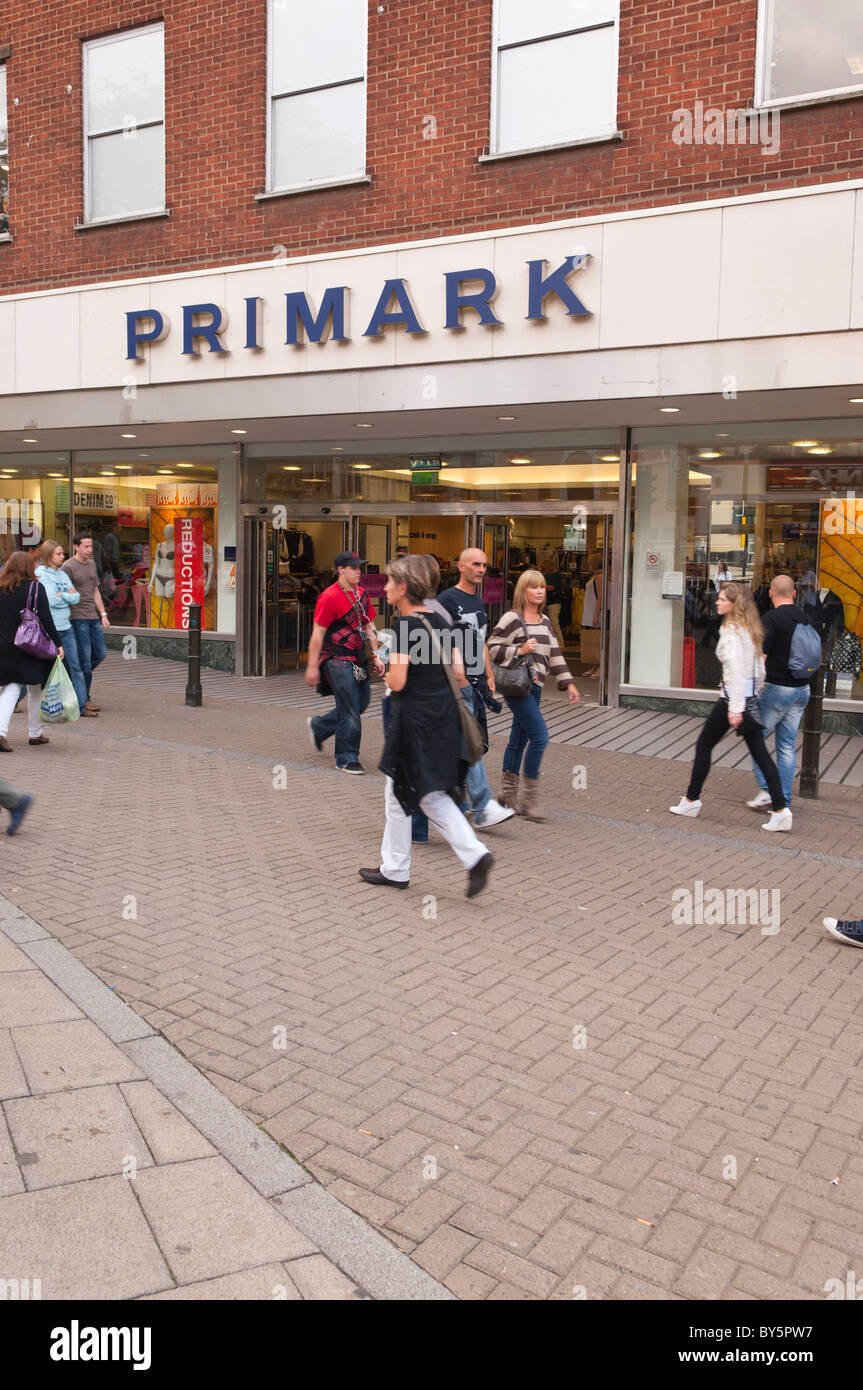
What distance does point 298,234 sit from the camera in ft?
41.5

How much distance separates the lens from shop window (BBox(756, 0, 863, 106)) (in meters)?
9.77

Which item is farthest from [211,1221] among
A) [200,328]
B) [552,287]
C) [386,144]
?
[200,328]

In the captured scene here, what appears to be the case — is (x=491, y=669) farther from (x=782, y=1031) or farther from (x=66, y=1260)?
(x=66, y=1260)

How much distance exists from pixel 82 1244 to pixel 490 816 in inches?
190

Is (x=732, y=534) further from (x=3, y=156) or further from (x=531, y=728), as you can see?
(x=3, y=156)

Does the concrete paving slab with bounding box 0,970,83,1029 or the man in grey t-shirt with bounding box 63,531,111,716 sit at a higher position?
the man in grey t-shirt with bounding box 63,531,111,716

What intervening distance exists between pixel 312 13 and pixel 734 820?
34.5 feet

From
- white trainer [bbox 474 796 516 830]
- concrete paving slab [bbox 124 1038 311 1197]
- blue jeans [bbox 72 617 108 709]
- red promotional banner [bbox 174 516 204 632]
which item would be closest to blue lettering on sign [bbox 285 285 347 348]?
blue jeans [bbox 72 617 108 709]

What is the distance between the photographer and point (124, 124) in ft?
47.2

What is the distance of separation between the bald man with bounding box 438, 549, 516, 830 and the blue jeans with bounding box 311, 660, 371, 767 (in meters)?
1.68

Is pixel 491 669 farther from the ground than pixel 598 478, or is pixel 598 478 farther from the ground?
pixel 598 478

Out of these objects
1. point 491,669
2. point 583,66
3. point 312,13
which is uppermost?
point 312,13

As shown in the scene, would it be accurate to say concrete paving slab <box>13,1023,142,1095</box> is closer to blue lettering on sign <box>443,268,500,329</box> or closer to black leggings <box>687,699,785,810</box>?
black leggings <box>687,699,785,810</box>
